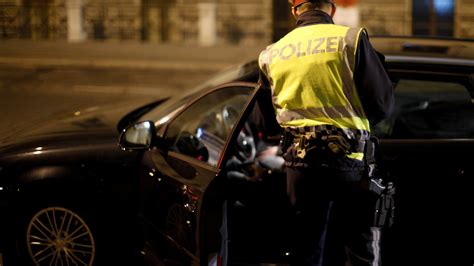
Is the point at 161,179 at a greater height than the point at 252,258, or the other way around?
the point at 161,179

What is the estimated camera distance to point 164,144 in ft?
13.9

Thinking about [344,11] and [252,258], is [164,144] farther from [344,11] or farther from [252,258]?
[344,11]

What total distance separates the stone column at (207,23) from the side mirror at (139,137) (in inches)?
624

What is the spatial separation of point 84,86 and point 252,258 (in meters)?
9.29

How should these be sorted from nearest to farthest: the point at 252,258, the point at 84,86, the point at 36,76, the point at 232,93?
the point at 252,258 < the point at 232,93 < the point at 84,86 < the point at 36,76

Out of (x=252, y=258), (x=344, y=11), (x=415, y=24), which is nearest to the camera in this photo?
(x=252, y=258)

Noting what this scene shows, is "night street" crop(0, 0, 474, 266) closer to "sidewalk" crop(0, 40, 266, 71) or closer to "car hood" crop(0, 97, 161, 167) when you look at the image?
"car hood" crop(0, 97, 161, 167)

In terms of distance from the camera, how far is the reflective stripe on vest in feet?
10.7

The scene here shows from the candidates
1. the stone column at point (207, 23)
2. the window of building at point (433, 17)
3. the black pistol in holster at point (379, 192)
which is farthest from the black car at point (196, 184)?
the window of building at point (433, 17)

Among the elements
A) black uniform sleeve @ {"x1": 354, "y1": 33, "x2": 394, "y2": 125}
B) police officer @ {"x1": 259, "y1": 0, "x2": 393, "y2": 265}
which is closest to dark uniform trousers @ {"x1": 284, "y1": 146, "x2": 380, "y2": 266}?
police officer @ {"x1": 259, "y1": 0, "x2": 393, "y2": 265}

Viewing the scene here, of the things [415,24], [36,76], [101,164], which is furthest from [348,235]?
[415,24]

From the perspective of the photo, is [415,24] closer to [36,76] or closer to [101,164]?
[36,76]

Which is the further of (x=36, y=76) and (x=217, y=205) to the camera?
(x=36, y=76)

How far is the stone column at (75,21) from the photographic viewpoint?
20.5m
